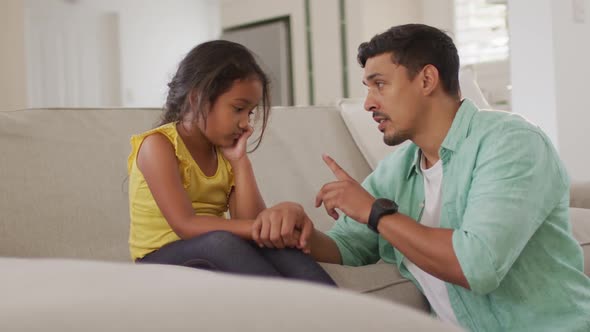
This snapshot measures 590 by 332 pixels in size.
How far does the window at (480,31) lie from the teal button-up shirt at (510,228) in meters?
4.00

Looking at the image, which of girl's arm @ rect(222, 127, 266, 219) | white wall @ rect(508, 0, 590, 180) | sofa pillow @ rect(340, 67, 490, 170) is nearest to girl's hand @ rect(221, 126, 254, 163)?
girl's arm @ rect(222, 127, 266, 219)

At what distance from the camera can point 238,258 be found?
3.78 feet

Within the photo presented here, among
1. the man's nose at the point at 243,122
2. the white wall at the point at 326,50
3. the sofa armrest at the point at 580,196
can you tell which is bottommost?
the sofa armrest at the point at 580,196

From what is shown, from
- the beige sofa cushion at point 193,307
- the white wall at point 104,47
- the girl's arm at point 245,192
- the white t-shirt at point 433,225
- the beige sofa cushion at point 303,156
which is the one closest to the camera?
the beige sofa cushion at point 193,307

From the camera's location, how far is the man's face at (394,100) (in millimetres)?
1442

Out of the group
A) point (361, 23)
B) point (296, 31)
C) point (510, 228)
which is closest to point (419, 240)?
point (510, 228)

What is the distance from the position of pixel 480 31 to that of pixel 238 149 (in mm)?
4181

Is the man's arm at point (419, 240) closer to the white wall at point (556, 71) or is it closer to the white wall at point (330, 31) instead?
the white wall at point (556, 71)

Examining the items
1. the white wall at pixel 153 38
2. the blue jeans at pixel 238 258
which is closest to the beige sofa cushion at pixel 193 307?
the blue jeans at pixel 238 258

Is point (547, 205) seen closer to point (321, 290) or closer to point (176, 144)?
point (176, 144)

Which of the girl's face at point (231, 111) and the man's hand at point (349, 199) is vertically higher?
the girl's face at point (231, 111)

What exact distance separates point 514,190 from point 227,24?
551cm

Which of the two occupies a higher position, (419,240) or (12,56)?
(12,56)

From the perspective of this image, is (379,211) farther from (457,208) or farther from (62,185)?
(62,185)
